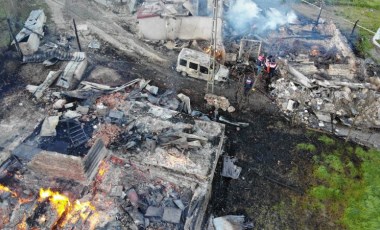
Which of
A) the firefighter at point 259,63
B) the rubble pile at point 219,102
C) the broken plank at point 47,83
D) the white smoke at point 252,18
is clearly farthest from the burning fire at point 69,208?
the white smoke at point 252,18

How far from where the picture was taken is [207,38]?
22531 millimetres

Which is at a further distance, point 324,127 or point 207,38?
point 207,38

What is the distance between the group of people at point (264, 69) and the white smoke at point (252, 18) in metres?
3.70

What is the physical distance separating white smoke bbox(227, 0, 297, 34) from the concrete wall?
8.38 feet

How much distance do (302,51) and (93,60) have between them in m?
13.1

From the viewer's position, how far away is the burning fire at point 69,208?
1245 cm

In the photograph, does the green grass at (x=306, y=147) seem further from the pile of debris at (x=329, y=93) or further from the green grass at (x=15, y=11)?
the green grass at (x=15, y=11)

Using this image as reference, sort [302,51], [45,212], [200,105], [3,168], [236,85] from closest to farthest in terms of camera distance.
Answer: [45,212], [3,168], [200,105], [236,85], [302,51]

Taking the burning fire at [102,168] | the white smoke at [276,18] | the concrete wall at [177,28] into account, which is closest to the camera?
the burning fire at [102,168]

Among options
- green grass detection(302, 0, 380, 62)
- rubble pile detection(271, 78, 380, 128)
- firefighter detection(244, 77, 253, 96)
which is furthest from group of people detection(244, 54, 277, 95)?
green grass detection(302, 0, 380, 62)

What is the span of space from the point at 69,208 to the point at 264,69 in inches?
519

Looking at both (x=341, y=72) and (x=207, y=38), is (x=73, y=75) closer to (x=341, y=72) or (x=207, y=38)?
(x=207, y=38)

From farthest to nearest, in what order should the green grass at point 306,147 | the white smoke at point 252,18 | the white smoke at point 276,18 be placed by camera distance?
the white smoke at point 276,18 < the white smoke at point 252,18 < the green grass at point 306,147

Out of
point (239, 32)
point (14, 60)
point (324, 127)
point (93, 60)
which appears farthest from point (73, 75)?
point (324, 127)
